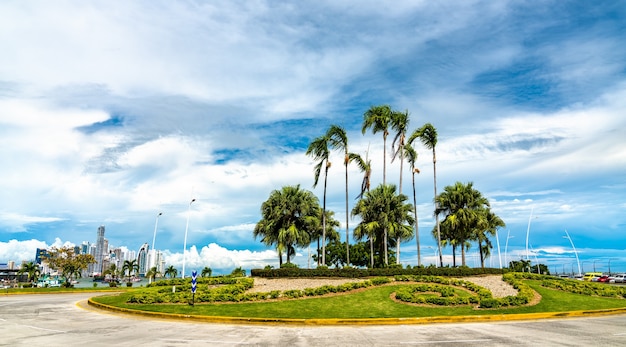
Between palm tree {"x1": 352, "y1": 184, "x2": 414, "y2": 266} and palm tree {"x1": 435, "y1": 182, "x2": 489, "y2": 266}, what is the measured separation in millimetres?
3604

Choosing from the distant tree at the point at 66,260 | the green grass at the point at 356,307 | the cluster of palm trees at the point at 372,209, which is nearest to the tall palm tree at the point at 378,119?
the cluster of palm trees at the point at 372,209

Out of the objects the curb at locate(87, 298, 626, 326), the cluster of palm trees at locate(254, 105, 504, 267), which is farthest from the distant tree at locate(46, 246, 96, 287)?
the curb at locate(87, 298, 626, 326)

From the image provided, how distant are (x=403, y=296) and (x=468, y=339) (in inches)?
409

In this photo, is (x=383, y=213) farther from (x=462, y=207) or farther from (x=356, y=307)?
(x=356, y=307)

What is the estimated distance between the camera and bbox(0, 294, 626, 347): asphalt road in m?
13.4

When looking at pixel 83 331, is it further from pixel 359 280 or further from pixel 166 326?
pixel 359 280

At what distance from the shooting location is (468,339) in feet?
46.2

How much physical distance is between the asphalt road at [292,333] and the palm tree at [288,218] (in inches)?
847

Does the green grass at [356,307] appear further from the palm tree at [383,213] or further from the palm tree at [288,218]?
the palm tree at [288,218]

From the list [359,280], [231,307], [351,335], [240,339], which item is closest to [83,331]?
[240,339]

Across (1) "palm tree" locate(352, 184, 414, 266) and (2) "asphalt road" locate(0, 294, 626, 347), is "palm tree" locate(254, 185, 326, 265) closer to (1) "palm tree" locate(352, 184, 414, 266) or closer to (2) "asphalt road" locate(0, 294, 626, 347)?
(1) "palm tree" locate(352, 184, 414, 266)

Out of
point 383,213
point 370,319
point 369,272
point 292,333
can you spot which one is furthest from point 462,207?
point 292,333

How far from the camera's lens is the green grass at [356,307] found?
20.7 metres

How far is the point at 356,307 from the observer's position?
75.8ft
